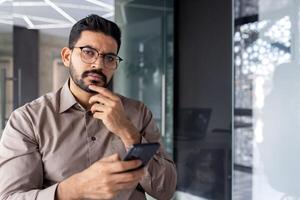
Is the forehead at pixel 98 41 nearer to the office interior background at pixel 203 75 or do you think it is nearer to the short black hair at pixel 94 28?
the short black hair at pixel 94 28

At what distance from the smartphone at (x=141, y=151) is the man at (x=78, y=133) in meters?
0.19

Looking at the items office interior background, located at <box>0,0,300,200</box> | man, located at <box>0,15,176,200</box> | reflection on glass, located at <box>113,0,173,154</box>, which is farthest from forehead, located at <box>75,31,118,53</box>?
reflection on glass, located at <box>113,0,173,154</box>

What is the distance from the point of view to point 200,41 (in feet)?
11.3

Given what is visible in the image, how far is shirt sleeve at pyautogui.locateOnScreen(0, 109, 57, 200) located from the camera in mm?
1139

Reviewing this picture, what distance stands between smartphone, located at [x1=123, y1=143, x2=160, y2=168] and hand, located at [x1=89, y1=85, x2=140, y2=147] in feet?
0.66

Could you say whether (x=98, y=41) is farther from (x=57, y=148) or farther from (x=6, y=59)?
(x=6, y=59)

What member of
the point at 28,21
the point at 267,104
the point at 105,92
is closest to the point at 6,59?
the point at 28,21

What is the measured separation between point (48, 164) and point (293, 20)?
2.12 m

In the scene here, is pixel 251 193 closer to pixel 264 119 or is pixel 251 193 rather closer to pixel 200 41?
pixel 264 119

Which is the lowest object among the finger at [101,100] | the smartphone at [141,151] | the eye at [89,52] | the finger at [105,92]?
the smartphone at [141,151]

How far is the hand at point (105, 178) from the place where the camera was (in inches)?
38.0

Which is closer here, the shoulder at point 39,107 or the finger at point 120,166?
the finger at point 120,166

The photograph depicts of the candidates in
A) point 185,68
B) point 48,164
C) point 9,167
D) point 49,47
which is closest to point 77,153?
point 48,164

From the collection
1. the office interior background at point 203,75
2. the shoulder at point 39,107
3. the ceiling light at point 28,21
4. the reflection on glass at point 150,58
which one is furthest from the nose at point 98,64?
the reflection on glass at point 150,58
